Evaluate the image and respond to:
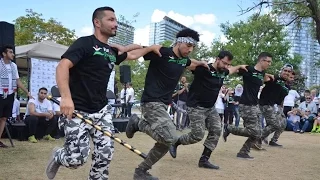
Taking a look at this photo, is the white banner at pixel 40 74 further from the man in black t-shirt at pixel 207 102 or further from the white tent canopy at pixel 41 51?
the man in black t-shirt at pixel 207 102

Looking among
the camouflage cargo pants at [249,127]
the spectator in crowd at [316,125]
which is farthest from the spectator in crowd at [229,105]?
the camouflage cargo pants at [249,127]

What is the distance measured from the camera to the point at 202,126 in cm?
670

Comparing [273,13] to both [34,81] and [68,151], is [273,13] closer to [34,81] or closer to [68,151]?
[34,81]

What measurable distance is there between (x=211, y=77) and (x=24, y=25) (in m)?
32.7

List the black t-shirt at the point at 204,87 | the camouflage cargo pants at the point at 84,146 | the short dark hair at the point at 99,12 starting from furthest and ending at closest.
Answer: the black t-shirt at the point at 204,87, the short dark hair at the point at 99,12, the camouflage cargo pants at the point at 84,146

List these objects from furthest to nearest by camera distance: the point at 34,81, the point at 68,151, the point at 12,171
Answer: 1. the point at 34,81
2. the point at 12,171
3. the point at 68,151

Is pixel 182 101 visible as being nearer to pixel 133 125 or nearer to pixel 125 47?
pixel 133 125

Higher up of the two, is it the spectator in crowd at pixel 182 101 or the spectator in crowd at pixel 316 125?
the spectator in crowd at pixel 182 101

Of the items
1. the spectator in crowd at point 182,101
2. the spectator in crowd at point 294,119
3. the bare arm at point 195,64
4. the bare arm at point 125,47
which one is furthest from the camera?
the spectator in crowd at point 294,119

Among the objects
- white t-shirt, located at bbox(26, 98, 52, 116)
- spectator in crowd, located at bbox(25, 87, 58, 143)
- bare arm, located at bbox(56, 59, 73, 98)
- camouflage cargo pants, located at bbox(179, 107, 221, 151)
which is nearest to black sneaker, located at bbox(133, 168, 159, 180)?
camouflage cargo pants, located at bbox(179, 107, 221, 151)

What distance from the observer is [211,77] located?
7004 millimetres

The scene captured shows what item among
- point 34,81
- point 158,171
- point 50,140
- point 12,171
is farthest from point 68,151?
point 34,81

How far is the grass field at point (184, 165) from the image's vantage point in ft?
19.2

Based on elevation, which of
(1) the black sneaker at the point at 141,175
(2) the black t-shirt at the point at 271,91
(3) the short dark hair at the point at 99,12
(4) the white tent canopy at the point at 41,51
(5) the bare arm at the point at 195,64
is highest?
(4) the white tent canopy at the point at 41,51
